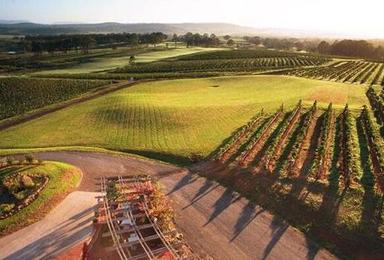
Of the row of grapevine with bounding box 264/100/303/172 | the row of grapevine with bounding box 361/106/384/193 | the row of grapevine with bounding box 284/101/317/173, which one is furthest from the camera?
the row of grapevine with bounding box 264/100/303/172

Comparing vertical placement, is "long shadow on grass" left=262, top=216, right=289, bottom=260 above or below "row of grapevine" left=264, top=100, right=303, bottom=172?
above

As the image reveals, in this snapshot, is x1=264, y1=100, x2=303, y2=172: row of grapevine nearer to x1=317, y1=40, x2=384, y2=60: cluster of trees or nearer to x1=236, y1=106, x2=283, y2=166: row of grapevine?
x1=236, y1=106, x2=283, y2=166: row of grapevine

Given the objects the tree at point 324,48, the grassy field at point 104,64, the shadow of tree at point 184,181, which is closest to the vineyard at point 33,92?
the grassy field at point 104,64

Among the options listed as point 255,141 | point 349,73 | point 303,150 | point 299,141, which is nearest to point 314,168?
point 303,150

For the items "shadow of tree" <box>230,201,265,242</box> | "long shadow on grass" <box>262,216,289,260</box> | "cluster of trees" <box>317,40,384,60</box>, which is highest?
"long shadow on grass" <box>262,216,289,260</box>

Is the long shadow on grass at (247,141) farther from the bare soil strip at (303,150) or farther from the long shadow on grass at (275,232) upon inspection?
the long shadow on grass at (275,232)

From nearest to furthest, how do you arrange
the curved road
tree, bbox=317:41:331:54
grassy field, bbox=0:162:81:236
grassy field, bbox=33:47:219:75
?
1. the curved road
2. grassy field, bbox=0:162:81:236
3. grassy field, bbox=33:47:219:75
4. tree, bbox=317:41:331:54

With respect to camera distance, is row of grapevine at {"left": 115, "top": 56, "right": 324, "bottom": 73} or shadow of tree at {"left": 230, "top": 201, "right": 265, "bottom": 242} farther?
row of grapevine at {"left": 115, "top": 56, "right": 324, "bottom": 73}

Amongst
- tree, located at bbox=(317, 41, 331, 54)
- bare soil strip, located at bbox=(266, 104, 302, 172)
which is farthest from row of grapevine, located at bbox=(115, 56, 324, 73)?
tree, located at bbox=(317, 41, 331, 54)
